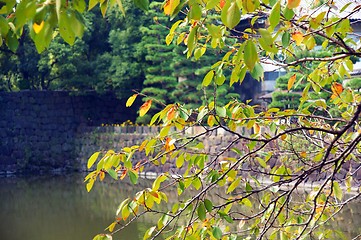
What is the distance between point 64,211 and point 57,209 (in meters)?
0.25

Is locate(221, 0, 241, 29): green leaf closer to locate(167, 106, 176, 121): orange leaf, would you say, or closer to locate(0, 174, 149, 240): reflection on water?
locate(167, 106, 176, 121): orange leaf

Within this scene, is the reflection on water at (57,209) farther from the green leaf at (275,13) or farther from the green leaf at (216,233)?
the green leaf at (275,13)

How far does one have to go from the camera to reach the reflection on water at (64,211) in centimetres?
695

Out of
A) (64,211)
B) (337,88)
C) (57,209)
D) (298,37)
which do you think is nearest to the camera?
(298,37)

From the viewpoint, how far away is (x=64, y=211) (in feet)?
27.8

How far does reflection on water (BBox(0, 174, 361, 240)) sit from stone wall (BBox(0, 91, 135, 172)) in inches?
47.9

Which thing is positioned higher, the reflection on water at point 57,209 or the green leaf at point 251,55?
the green leaf at point 251,55

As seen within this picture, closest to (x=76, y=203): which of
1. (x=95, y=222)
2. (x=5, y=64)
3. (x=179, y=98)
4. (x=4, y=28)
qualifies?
(x=95, y=222)

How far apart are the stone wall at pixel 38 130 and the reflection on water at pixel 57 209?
3.72 ft

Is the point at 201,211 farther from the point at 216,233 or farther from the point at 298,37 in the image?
the point at 298,37

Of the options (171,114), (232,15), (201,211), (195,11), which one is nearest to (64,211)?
(171,114)

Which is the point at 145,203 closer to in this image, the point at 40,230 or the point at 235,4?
the point at 235,4

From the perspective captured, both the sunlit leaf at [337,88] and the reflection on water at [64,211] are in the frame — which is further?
the reflection on water at [64,211]

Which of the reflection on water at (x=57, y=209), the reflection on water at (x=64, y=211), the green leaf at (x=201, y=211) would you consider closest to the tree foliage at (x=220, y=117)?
the green leaf at (x=201, y=211)
